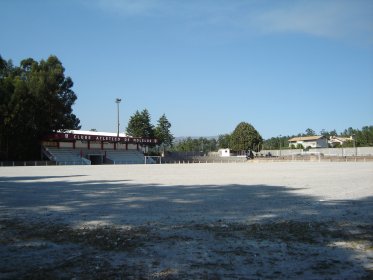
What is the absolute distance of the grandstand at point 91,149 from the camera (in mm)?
61312

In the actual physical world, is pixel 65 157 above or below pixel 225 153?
below

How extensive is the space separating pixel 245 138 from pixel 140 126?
96.1 feet

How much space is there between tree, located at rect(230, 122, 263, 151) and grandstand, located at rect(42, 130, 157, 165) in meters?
30.5

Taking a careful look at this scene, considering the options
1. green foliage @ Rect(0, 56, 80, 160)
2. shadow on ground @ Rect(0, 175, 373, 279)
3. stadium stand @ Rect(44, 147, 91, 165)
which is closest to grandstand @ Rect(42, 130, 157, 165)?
stadium stand @ Rect(44, 147, 91, 165)

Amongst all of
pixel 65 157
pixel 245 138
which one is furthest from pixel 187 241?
pixel 245 138

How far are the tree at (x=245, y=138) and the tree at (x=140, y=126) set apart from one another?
25.0 metres

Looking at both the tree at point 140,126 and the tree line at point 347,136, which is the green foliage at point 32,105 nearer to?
the tree at point 140,126

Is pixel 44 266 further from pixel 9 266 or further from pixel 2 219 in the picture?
pixel 2 219

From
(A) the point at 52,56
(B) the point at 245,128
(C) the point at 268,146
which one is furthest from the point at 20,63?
(C) the point at 268,146

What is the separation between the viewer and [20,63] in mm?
62812

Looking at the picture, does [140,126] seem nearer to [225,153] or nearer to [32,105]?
[225,153]

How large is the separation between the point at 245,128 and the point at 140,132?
2986 centimetres

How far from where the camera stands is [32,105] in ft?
185

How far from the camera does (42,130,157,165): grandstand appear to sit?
201 ft
